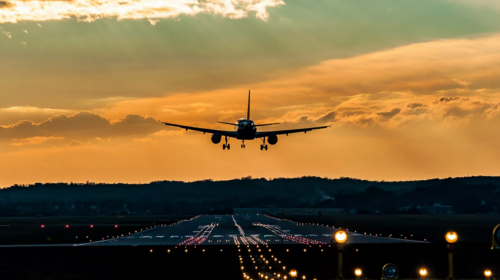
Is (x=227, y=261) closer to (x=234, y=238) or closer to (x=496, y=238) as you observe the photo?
(x=234, y=238)

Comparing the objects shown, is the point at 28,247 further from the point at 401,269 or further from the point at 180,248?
the point at 401,269

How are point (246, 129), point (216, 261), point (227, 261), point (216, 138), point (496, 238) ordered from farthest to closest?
1. point (216, 138)
2. point (246, 129)
3. point (216, 261)
4. point (227, 261)
5. point (496, 238)

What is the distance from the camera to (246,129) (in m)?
92.5

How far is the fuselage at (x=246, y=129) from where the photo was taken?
92.4 m

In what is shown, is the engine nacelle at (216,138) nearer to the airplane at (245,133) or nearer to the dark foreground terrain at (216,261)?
the airplane at (245,133)

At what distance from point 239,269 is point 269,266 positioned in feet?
7.44

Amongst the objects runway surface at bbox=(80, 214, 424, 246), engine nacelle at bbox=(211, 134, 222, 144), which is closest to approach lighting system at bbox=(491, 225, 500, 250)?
runway surface at bbox=(80, 214, 424, 246)

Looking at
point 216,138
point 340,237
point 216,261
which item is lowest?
point 216,261

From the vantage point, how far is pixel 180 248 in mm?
78000

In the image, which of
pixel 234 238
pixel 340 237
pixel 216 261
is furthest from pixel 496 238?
pixel 234 238

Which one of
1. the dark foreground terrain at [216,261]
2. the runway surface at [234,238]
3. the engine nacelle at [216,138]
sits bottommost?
the dark foreground terrain at [216,261]

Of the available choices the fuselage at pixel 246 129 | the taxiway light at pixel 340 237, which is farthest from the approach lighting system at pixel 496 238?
the fuselage at pixel 246 129

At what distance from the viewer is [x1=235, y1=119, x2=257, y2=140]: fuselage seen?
3639 inches

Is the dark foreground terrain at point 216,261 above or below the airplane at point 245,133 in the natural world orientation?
below
